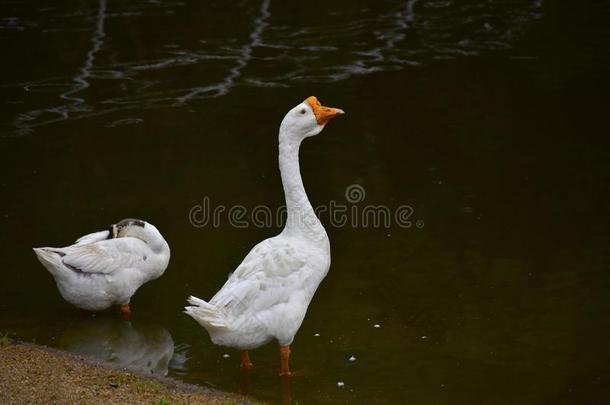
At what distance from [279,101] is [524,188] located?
147 inches

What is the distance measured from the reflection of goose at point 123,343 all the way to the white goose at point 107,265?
0.51ft

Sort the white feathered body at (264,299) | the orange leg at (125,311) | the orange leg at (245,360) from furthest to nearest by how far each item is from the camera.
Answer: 1. the orange leg at (125,311)
2. the orange leg at (245,360)
3. the white feathered body at (264,299)

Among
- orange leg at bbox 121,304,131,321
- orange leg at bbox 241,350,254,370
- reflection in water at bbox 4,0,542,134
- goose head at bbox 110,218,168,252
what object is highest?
goose head at bbox 110,218,168,252

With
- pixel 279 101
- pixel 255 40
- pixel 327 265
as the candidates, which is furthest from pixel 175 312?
pixel 255 40

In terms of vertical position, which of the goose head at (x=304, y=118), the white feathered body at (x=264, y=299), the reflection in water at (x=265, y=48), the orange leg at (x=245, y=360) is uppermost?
the goose head at (x=304, y=118)

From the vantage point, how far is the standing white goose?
20.6ft

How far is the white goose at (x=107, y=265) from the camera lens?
7301 millimetres

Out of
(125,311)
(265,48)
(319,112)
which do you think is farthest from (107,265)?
(265,48)

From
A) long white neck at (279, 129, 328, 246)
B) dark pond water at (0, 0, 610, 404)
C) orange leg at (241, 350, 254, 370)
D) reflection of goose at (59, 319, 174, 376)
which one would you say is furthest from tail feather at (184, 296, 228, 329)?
long white neck at (279, 129, 328, 246)

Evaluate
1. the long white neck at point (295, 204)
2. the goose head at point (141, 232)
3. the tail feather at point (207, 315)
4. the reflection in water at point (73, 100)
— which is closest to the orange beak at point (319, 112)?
the long white neck at point (295, 204)

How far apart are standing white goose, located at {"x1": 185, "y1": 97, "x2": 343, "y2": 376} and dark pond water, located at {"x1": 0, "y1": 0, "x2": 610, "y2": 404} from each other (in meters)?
0.43

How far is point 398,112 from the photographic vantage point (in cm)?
1167

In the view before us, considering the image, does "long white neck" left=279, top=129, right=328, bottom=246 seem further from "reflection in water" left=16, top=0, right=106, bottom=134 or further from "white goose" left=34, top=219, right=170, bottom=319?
"reflection in water" left=16, top=0, right=106, bottom=134

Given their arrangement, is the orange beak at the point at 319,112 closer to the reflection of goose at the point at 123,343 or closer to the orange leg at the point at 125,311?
the reflection of goose at the point at 123,343
